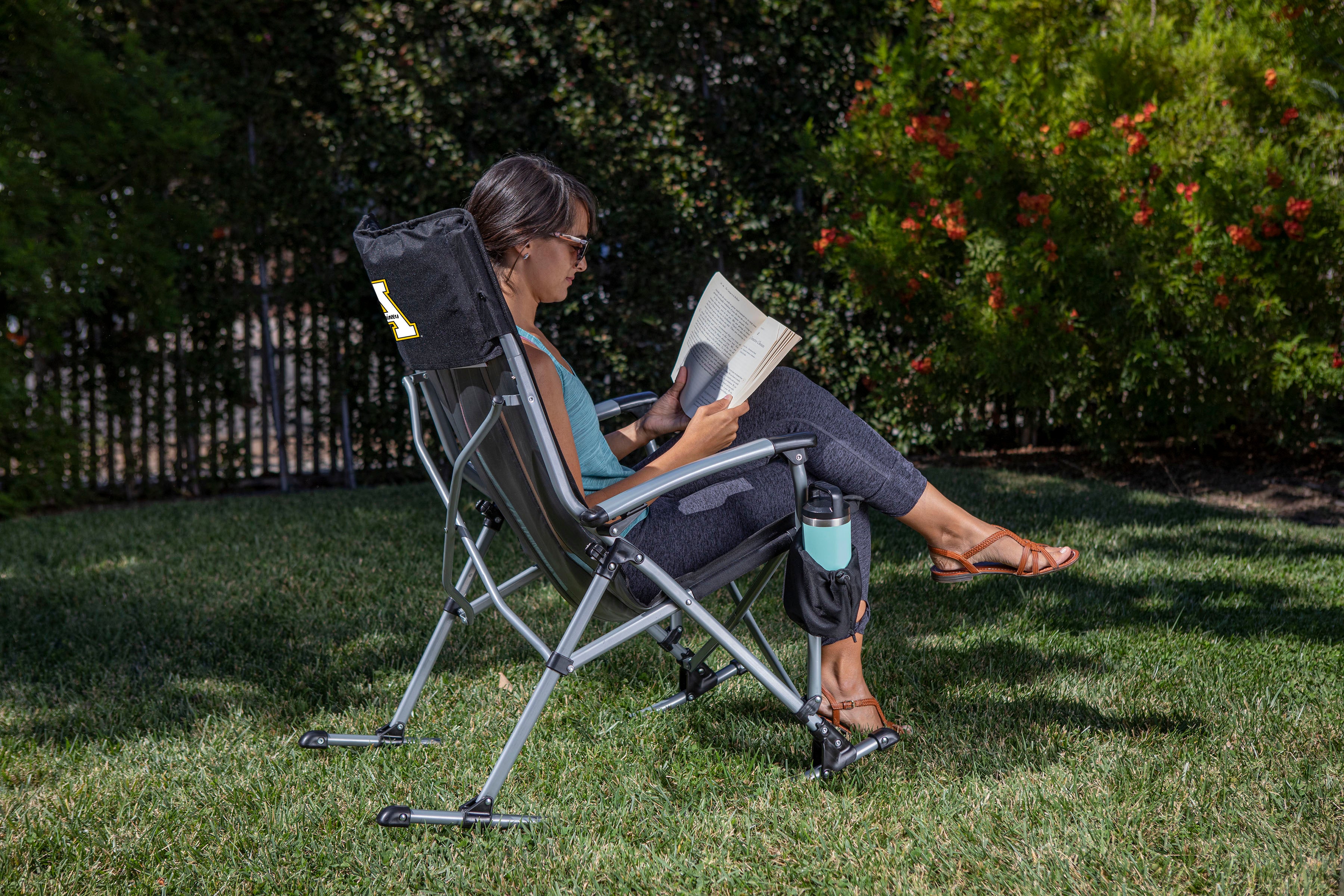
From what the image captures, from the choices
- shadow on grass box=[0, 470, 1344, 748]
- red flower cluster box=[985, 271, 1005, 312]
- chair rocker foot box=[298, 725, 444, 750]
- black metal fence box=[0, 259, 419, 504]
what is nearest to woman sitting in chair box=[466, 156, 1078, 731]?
shadow on grass box=[0, 470, 1344, 748]

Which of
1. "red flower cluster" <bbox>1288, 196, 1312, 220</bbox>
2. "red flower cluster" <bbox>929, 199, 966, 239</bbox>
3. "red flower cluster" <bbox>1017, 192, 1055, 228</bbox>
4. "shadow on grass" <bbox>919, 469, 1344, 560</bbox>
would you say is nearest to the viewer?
"shadow on grass" <bbox>919, 469, 1344, 560</bbox>

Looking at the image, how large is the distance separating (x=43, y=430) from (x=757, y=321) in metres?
5.15

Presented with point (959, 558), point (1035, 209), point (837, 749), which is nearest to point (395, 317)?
point (837, 749)

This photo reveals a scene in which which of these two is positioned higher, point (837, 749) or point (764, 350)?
point (764, 350)

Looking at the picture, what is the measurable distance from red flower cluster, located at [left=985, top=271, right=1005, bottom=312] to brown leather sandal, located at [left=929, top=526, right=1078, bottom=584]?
3615 millimetres

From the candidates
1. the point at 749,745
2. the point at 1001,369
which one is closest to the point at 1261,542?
the point at 1001,369

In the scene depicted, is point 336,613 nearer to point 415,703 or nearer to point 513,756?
point 415,703

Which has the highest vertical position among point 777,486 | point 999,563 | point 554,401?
point 554,401

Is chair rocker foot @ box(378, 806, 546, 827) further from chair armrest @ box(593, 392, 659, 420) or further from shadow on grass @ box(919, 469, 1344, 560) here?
shadow on grass @ box(919, 469, 1344, 560)

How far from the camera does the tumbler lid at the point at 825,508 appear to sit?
2102 millimetres

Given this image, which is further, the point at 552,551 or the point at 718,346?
the point at 718,346

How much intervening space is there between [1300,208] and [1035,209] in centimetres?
133

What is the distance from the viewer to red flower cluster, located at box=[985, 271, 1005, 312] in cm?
596

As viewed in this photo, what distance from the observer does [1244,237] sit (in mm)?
5402
